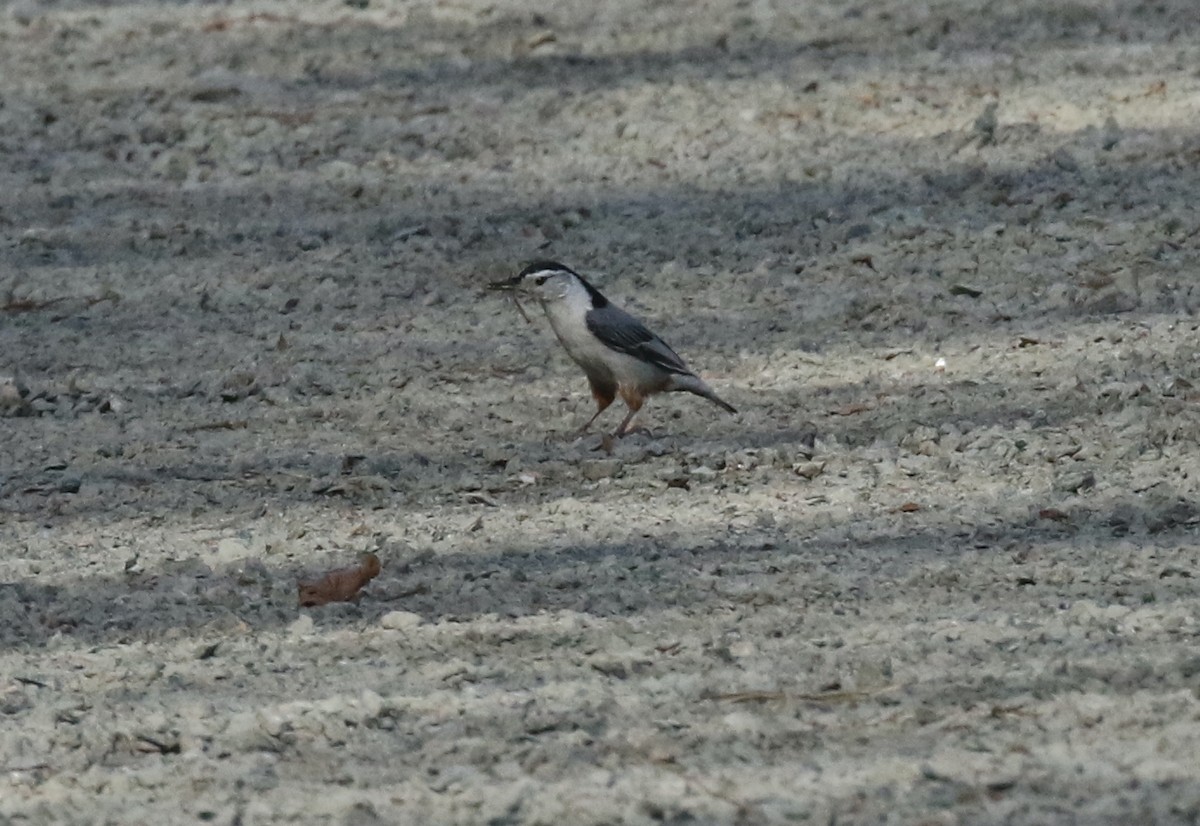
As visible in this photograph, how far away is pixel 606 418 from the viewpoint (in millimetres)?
7508

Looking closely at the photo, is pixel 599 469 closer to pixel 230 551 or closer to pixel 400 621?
pixel 230 551

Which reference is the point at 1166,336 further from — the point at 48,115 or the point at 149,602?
the point at 48,115

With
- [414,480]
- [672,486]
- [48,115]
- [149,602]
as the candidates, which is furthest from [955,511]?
[48,115]

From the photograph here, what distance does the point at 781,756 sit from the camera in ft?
13.2

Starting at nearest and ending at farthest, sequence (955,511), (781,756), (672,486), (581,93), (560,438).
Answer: (781,756), (955,511), (672,486), (560,438), (581,93)

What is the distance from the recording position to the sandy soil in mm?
4168

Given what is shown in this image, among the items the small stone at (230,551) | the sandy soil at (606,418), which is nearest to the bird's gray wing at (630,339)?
the sandy soil at (606,418)

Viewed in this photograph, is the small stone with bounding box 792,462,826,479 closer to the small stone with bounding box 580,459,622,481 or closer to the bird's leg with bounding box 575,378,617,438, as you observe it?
the small stone with bounding box 580,459,622,481

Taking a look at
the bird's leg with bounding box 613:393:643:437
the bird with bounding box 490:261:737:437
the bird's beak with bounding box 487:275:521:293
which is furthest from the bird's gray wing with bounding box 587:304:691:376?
the bird's beak with bounding box 487:275:521:293

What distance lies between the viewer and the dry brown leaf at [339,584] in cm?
534

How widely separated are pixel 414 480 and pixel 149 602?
4.30 feet

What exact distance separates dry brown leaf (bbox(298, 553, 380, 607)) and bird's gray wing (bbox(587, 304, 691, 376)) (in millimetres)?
1867

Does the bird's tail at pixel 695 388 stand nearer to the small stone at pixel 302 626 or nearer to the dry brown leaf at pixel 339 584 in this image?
A: the dry brown leaf at pixel 339 584

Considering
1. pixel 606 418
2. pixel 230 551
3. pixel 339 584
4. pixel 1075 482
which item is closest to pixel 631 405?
pixel 606 418
